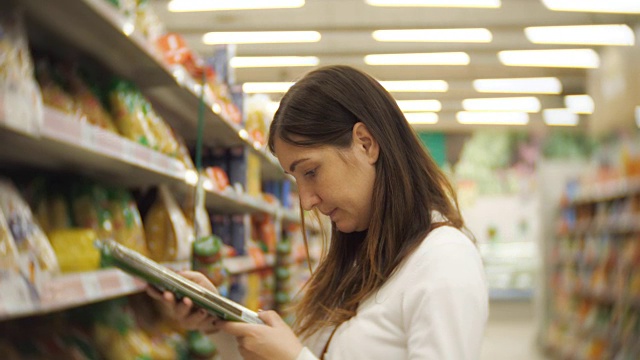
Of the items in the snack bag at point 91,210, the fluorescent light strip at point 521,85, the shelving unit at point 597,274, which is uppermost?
Answer: the fluorescent light strip at point 521,85

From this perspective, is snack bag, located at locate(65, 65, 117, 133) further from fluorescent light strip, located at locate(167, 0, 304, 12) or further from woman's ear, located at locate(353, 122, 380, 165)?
fluorescent light strip, located at locate(167, 0, 304, 12)

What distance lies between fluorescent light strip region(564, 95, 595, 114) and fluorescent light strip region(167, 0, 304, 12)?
20.2 feet

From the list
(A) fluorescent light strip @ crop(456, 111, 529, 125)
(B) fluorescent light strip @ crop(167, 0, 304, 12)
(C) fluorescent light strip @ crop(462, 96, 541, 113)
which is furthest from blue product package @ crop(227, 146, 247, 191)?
(A) fluorescent light strip @ crop(456, 111, 529, 125)

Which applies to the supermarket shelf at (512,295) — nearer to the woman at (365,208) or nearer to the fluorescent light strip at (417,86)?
the fluorescent light strip at (417,86)

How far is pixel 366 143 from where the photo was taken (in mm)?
1470

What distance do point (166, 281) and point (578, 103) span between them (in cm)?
1180

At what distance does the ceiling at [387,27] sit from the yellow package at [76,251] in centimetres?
544

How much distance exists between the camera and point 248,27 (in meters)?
7.95

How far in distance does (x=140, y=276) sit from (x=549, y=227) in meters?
7.96

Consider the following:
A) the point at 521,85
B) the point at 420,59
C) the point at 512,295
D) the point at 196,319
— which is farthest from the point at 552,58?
the point at 196,319

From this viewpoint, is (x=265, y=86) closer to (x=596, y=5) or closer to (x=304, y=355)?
(x=596, y=5)

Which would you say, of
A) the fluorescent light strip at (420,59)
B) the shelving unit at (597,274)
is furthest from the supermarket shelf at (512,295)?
the fluorescent light strip at (420,59)

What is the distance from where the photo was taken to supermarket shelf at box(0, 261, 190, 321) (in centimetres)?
129

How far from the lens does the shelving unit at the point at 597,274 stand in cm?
566
